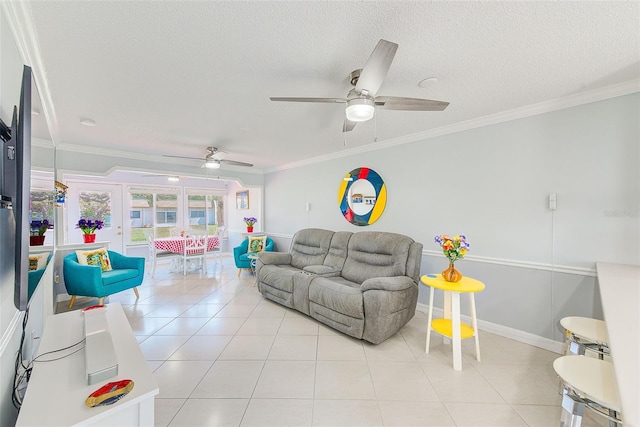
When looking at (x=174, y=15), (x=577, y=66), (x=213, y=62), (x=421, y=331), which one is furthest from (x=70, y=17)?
(x=421, y=331)

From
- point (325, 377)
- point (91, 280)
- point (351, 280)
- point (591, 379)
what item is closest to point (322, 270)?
point (351, 280)

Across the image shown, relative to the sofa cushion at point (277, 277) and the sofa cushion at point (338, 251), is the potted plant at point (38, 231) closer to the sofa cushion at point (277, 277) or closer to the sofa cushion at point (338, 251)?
the sofa cushion at point (277, 277)

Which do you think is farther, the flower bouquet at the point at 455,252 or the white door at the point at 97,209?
the white door at the point at 97,209

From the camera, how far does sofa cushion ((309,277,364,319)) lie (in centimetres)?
269

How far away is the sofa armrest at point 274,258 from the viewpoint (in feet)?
13.7

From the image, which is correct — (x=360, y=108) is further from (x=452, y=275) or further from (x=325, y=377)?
(x=325, y=377)

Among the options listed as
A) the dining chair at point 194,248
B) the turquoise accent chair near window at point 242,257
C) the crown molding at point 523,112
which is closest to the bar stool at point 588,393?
the crown molding at point 523,112

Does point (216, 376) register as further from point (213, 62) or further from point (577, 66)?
point (577, 66)

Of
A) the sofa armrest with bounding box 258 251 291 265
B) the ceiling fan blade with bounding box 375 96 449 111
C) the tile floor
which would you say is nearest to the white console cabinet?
the tile floor

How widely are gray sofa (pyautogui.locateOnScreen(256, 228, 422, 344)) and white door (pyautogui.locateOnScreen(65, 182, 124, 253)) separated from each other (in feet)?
15.3

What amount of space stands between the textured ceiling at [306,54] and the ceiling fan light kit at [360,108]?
0.29 metres

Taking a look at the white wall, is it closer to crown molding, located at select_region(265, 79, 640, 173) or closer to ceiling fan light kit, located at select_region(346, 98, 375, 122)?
crown molding, located at select_region(265, 79, 640, 173)

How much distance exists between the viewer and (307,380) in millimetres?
2139

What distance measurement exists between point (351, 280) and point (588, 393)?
8.18 ft
